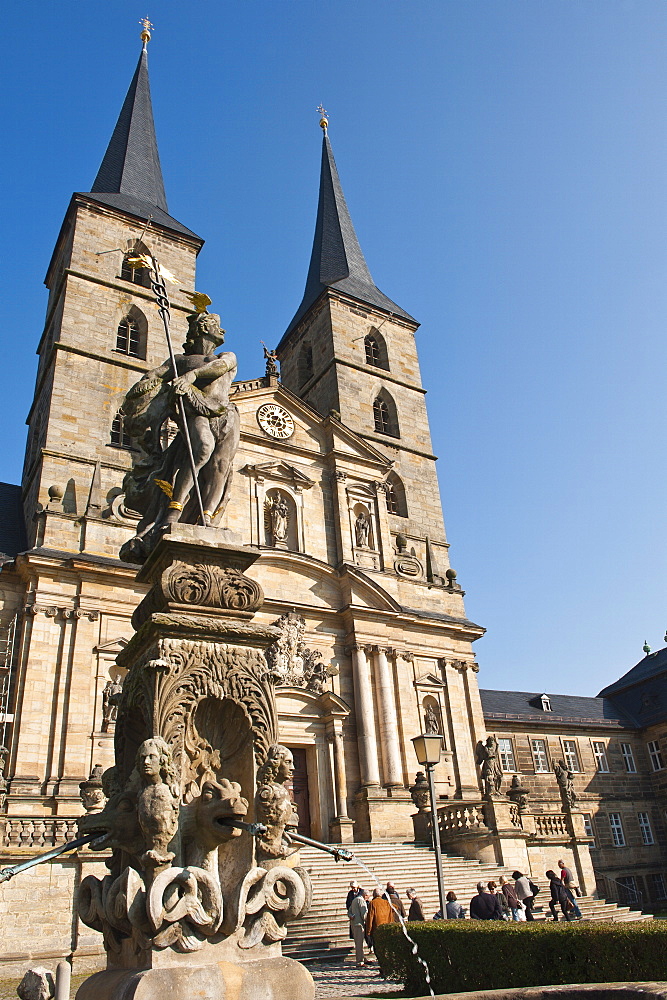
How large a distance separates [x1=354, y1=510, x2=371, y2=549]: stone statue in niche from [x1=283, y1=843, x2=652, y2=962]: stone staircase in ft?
31.4

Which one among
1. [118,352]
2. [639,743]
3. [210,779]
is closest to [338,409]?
[118,352]

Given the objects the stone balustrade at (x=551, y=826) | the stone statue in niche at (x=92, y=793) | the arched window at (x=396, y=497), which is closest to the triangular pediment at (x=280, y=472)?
the arched window at (x=396, y=497)

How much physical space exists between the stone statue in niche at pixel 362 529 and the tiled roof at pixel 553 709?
1043 centimetres

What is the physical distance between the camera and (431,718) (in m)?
23.9

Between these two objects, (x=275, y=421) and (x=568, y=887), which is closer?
(x=568, y=887)

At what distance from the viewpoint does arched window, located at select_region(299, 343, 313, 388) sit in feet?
113

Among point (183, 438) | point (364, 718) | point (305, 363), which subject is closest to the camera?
point (183, 438)

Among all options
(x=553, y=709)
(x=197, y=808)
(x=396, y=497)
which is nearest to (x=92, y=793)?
(x=197, y=808)

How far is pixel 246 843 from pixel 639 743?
115 ft

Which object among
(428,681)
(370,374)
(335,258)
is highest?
(335,258)

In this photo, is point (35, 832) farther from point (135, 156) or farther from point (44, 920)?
point (135, 156)

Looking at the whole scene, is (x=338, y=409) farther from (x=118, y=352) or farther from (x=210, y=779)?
(x=210, y=779)

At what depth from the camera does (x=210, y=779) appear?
14.2ft

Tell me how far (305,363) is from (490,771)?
20.9 metres
